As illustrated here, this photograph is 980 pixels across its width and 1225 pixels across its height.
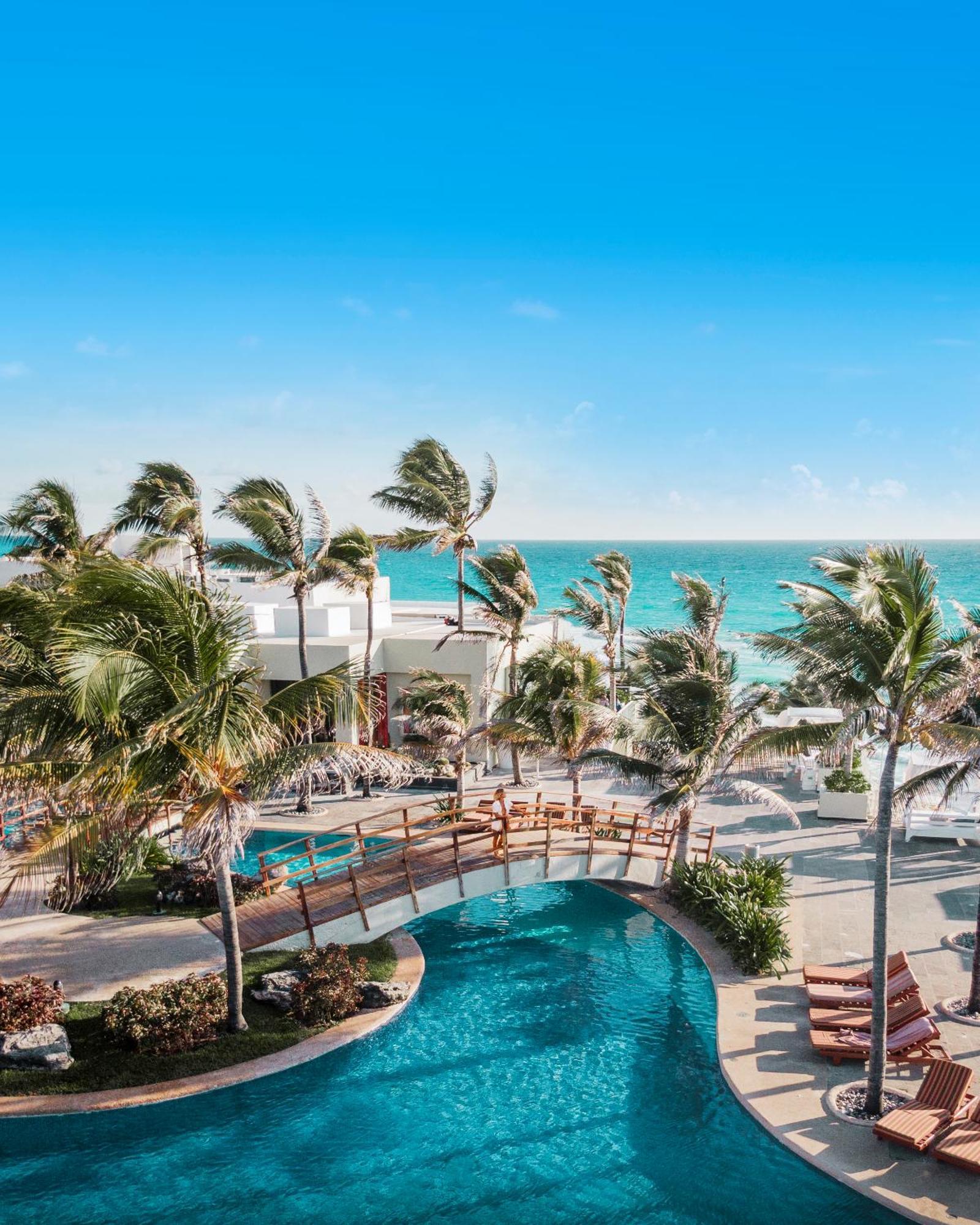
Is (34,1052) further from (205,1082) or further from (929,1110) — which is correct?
(929,1110)

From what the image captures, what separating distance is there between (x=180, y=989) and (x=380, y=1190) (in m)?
4.40

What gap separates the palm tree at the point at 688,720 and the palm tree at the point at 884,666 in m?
4.72

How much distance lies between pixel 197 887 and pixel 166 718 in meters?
8.36

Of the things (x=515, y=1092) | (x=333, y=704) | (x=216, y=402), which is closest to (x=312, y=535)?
(x=333, y=704)

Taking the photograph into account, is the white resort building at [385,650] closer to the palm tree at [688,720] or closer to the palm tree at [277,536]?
the palm tree at [277,536]

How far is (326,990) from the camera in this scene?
42.6ft

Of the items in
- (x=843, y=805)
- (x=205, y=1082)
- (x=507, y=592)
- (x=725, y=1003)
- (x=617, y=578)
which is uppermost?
(x=617, y=578)

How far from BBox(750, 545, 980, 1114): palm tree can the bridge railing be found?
606cm

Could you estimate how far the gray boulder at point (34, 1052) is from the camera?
11633 mm

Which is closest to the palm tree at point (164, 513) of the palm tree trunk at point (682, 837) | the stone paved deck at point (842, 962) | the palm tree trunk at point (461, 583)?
the palm tree trunk at point (461, 583)

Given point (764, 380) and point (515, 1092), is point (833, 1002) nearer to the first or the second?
point (515, 1092)

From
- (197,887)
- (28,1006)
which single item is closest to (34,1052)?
(28,1006)

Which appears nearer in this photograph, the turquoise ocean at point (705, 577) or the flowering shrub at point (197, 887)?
the flowering shrub at point (197, 887)

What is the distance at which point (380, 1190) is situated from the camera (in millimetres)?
9680
